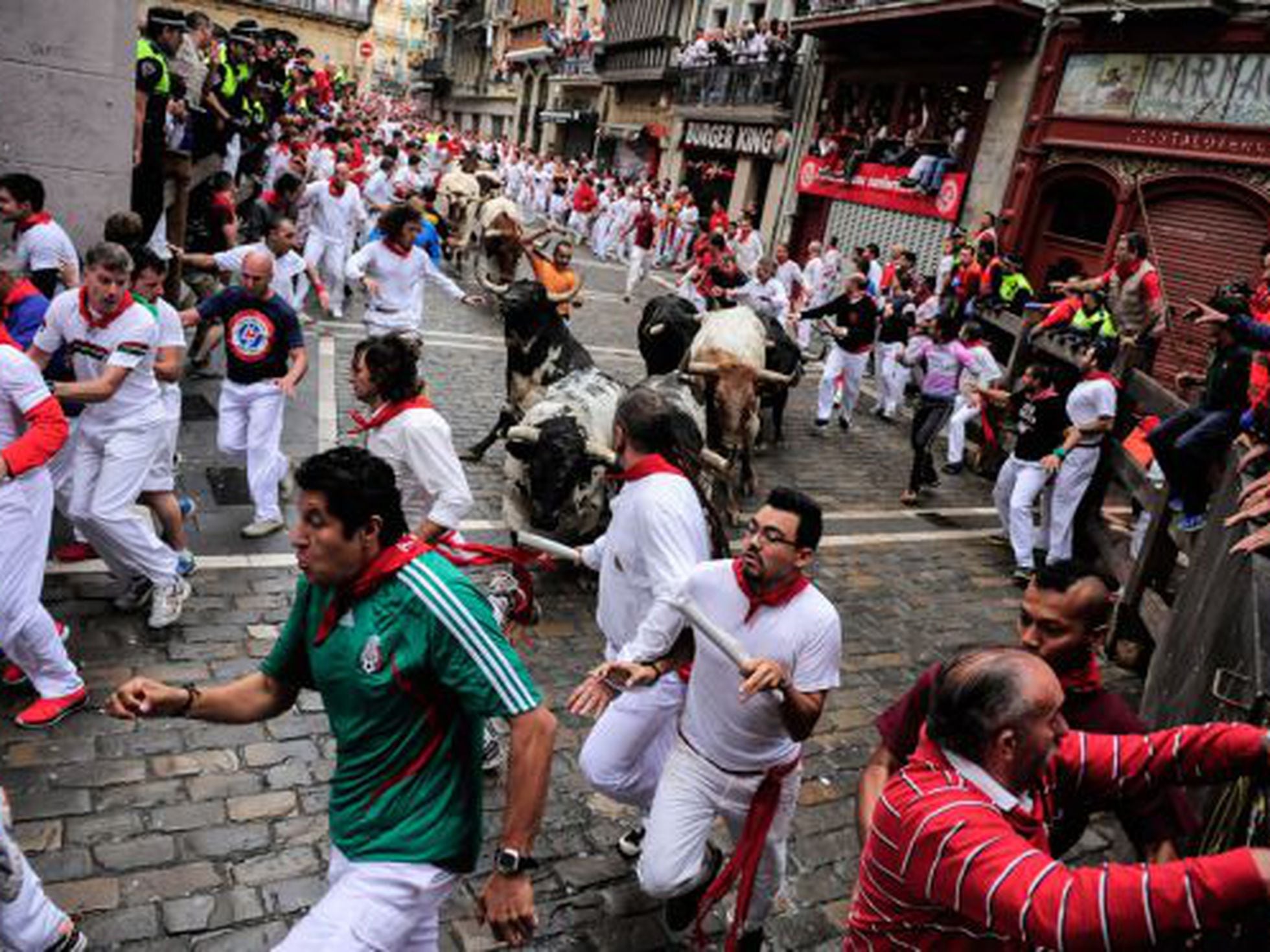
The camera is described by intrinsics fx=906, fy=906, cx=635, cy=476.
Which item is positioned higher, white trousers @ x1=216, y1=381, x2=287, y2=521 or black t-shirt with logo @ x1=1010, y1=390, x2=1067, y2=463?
black t-shirt with logo @ x1=1010, y1=390, x2=1067, y2=463

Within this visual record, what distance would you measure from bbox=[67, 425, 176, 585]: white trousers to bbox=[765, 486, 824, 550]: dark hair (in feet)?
12.6

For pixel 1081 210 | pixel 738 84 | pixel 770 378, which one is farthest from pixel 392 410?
pixel 738 84

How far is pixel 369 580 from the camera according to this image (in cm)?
255

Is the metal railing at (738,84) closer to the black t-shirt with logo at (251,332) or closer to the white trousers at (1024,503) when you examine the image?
the white trousers at (1024,503)

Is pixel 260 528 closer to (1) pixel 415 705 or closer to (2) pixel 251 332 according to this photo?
(2) pixel 251 332

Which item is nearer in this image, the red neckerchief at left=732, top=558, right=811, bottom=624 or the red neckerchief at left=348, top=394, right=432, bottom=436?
the red neckerchief at left=732, top=558, right=811, bottom=624

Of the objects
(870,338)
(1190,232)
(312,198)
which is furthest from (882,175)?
(312,198)

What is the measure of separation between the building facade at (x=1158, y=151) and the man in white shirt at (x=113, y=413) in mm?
15050

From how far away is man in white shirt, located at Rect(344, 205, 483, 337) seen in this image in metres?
8.99

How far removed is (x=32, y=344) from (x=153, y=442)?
0.89 meters

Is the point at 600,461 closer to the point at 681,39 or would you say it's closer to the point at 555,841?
the point at 555,841

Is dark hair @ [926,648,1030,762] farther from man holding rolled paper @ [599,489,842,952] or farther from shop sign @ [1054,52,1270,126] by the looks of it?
shop sign @ [1054,52,1270,126]

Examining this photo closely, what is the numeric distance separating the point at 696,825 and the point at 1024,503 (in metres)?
6.27

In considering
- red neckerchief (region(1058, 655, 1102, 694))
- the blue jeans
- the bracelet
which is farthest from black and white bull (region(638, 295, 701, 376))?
the bracelet
